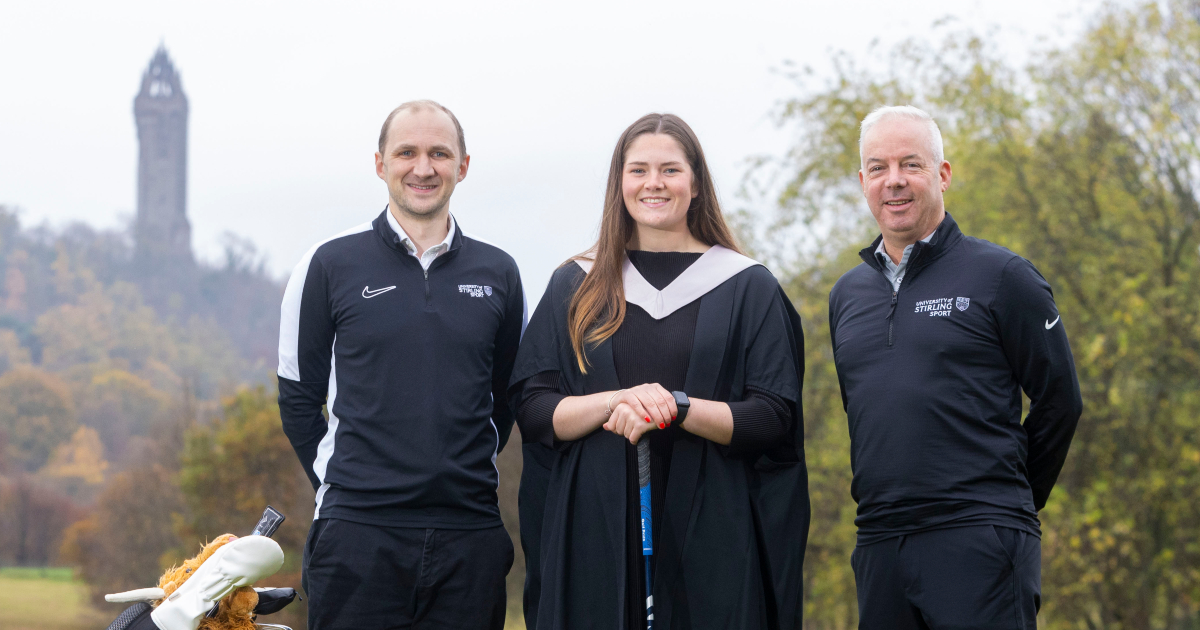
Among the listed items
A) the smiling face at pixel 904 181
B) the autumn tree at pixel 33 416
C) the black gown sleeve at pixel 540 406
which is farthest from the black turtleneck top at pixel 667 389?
the autumn tree at pixel 33 416

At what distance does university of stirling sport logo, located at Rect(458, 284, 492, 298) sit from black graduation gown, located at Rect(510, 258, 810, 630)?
320 millimetres

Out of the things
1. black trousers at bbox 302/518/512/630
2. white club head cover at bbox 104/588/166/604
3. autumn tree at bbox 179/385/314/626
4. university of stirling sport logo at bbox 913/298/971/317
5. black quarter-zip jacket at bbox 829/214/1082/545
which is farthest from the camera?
autumn tree at bbox 179/385/314/626

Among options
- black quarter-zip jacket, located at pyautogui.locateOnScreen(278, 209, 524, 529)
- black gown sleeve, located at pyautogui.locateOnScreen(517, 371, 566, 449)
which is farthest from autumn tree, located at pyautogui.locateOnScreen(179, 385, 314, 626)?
black gown sleeve, located at pyautogui.locateOnScreen(517, 371, 566, 449)

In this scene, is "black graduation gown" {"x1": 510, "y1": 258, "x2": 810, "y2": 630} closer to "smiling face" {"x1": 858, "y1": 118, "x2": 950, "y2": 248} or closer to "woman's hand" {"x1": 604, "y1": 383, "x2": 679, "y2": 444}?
"woman's hand" {"x1": 604, "y1": 383, "x2": 679, "y2": 444}

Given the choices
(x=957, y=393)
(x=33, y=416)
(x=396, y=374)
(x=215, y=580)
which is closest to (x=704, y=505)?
(x=957, y=393)

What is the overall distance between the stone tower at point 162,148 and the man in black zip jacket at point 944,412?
249ft

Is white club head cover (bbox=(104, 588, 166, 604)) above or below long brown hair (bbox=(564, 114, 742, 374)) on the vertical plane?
below

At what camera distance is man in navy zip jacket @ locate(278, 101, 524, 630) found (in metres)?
3.25

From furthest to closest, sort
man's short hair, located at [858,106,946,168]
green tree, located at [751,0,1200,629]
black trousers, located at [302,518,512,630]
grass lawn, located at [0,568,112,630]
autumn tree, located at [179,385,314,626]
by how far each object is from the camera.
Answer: grass lawn, located at [0,568,112,630], autumn tree, located at [179,385,314,626], green tree, located at [751,0,1200,629], man's short hair, located at [858,106,946,168], black trousers, located at [302,518,512,630]

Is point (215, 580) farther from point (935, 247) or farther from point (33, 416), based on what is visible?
point (33, 416)

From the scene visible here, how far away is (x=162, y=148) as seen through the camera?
283 feet

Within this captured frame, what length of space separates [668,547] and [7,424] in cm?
4111

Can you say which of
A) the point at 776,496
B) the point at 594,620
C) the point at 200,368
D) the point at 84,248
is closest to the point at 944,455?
the point at 776,496

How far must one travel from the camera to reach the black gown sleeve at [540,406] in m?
3.20
